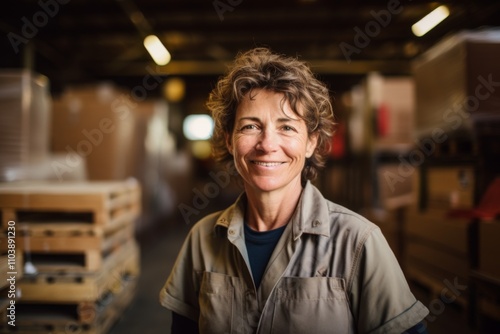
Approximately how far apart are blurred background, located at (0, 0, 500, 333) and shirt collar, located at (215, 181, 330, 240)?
1.73 feet

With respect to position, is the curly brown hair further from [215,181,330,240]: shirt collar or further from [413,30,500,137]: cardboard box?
[413,30,500,137]: cardboard box

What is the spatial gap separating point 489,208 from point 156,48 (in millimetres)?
7775

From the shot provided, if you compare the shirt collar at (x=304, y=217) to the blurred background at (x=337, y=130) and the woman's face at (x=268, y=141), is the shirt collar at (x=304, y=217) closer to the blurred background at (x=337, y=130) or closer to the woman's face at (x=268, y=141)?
the woman's face at (x=268, y=141)

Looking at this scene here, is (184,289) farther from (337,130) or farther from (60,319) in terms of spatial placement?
(337,130)

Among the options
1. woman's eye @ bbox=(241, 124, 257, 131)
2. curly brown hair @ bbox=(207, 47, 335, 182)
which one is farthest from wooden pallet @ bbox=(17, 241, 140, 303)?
woman's eye @ bbox=(241, 124, 257, 131)

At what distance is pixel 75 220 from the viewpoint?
11.6 feet

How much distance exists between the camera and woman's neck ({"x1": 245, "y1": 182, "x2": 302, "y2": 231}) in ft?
6.39

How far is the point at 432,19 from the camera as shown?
22.4 ft

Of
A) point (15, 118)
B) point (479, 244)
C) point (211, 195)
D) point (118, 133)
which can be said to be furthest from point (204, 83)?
point (479, 244)

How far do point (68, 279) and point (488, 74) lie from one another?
13.7ft

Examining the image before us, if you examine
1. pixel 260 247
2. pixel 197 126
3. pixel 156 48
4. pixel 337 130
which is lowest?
pixel 260 247

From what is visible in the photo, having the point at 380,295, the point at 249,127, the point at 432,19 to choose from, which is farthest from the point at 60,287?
the point at 432,19

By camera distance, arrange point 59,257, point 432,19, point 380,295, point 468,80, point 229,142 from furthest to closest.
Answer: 1. point 432,19
2. point 468,80
3. point 59,257
4. point 229,142
5. point 380,295

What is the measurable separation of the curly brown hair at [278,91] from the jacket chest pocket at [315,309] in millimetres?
669
